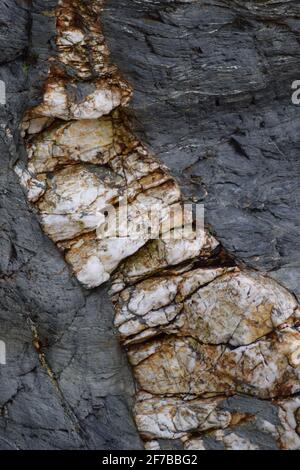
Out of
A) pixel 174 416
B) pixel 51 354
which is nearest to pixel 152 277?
pixel 51 354

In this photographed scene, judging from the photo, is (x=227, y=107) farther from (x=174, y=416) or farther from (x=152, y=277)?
(x=174, y=416)

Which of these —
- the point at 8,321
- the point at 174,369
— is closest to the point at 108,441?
the point at 174,369

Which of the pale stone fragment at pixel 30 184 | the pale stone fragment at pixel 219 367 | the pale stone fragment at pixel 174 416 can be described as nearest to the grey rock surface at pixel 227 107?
the pale stone fragment at pixel 219 367

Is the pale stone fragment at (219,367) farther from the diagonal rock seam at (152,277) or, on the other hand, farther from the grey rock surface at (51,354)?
the grey rock surface at (51,354)

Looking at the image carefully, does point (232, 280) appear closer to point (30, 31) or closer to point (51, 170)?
point (51, 170)

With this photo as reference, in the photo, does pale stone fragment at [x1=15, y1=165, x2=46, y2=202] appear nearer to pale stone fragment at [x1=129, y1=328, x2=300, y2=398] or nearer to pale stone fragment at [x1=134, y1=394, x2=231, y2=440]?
pale stone fragment at [x1=129, y1=328, x2=300, y2=398]

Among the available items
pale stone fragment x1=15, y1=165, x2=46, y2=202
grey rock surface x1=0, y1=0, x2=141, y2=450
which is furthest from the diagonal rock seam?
grey rock surface x1=0, y1=0, x2=141, y2=450
